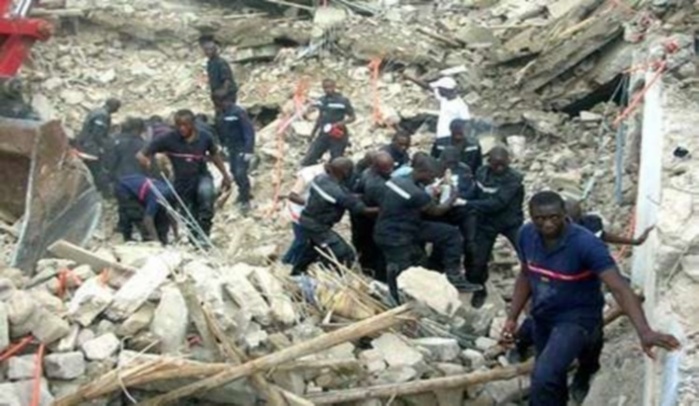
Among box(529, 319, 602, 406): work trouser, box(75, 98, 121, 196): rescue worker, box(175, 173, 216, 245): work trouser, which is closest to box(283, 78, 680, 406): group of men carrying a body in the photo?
box(529, 319, 602, 406): work trouser

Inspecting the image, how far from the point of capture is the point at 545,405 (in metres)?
6.81

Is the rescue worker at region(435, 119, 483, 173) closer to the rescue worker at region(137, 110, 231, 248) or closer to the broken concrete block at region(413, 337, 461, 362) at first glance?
the rescue worker at region(137, 110, 231, 248)

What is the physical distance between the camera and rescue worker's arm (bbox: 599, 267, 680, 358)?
611 centimetres

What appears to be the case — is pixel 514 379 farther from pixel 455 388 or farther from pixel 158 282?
pixel 158 282

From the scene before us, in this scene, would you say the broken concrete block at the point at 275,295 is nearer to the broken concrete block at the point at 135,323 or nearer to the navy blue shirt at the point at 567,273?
the broken concrete block at the point at 135,323

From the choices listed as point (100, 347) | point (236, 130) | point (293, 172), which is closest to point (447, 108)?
point (236, 130)

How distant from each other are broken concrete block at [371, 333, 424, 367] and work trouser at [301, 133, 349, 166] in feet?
15.2

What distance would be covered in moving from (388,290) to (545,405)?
71.8 inches

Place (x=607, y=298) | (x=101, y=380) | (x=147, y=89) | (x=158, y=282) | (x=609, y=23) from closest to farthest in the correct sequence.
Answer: (x=101, y=380) → (x=158, y=282) → (x=607, y=298) → (x=609, y=23) → (x=147, y=89)

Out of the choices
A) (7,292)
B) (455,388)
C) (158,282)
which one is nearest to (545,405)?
(455,388)

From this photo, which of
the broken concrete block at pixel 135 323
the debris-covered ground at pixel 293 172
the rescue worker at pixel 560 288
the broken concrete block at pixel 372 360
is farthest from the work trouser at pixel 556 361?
the broken concrete block at pixel 135 323

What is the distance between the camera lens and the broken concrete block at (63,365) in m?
6.76

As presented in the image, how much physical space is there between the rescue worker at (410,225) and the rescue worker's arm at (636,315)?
223 cm

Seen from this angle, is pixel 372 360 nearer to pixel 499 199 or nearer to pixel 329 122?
pixel 499 199
